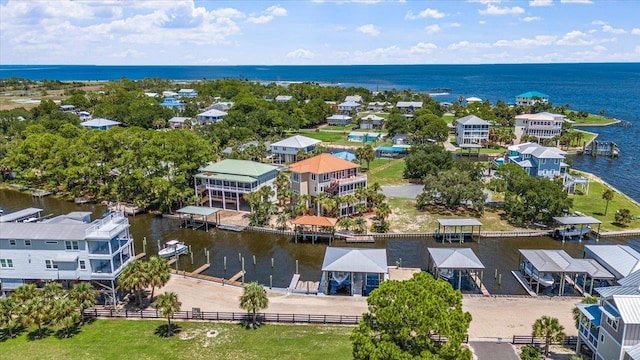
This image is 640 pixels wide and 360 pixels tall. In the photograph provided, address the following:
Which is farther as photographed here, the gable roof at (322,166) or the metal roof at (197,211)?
the gable roof at (322,166)

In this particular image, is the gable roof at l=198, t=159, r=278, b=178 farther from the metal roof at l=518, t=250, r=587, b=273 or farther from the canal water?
the metal roof at l=518, t=250, r=587, b=273

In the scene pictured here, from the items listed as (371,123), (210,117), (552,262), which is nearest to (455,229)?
(552,262)

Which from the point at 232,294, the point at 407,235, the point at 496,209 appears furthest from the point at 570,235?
the point at 232,294

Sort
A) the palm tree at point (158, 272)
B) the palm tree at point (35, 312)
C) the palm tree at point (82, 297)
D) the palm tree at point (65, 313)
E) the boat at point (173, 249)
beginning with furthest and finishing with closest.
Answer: the boat at point (173, 249) < the palm tree at point (158, 272) < the palm tree at point (82, 297) < the palm tree at point (65, 313) < the palm tree at point (35, 312)

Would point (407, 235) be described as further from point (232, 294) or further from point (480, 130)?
point (480, 130)

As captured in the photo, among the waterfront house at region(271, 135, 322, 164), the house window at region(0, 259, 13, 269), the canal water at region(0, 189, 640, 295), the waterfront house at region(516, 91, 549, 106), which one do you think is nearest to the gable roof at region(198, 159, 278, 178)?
the canal water at region(0, 189, 640, 295)

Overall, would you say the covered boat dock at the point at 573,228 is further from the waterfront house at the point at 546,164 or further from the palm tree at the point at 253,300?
the palm tree at the point at 253,300

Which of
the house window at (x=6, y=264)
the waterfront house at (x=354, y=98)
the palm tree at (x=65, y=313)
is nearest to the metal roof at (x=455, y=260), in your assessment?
the palm tree at (x=65, y=313)
